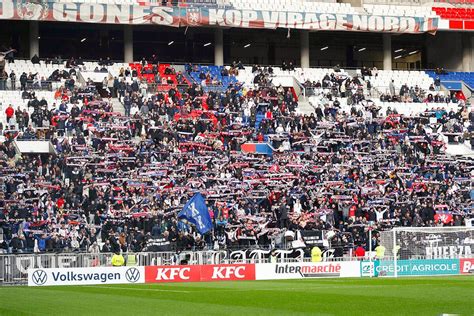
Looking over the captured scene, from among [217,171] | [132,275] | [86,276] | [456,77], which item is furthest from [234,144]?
[456,77]

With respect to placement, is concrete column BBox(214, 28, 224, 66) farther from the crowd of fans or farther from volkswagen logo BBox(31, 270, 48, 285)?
volkswagen logo BBox(31, 270, 48, 285)

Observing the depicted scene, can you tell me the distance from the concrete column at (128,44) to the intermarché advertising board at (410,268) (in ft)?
97.7

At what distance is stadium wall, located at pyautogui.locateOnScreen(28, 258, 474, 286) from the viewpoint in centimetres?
3825

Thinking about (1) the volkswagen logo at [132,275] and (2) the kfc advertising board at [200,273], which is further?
(2) the kfc advertising board at [200,273]

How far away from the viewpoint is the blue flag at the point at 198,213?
4397 cm

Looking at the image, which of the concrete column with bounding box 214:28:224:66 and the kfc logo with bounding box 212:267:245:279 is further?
the concrete column with bounding box 214:28:224:66

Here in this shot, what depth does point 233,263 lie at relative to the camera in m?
41.0

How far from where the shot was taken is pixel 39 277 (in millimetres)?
37844

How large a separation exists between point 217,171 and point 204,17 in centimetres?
1885

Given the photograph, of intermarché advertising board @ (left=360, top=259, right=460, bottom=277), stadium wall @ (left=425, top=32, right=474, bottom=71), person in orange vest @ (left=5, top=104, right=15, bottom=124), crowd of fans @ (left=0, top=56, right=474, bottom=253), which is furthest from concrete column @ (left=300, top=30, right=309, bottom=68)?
intermarché advertising board @ (left=360, top=259, right=460, bottom=277)

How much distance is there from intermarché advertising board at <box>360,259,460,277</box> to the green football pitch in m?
7.72

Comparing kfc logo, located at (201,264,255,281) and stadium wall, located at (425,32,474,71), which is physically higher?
stadium wall, located at (425,32,474,71)

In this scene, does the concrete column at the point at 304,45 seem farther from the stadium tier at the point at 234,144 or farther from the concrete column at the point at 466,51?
the concrete column at the point at 466,51

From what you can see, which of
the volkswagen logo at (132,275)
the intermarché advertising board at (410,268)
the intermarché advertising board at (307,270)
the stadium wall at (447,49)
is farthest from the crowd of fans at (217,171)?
the stadium wall at (447,49)
